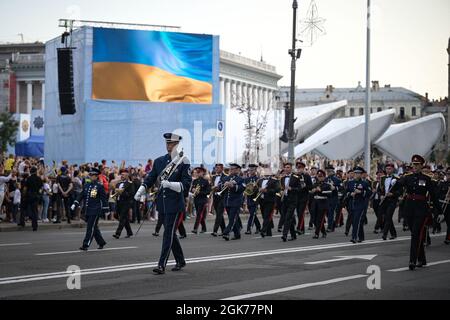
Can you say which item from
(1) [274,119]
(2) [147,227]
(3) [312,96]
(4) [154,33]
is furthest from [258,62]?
(2) [147,227]

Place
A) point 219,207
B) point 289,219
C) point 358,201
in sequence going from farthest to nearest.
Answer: point 219,207, point 289,219, point 358,201

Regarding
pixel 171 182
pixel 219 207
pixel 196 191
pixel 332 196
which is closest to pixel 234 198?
pixel 219 207

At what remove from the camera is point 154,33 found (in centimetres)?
4466

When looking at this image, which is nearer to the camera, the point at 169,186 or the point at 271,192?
the point at 169,186

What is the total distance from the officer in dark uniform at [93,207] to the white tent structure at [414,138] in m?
55.2

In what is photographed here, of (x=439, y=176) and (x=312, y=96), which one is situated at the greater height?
(x=312, y=96)

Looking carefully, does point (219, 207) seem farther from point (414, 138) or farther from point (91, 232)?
point (414, 138)

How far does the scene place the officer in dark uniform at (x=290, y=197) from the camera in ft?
71.6

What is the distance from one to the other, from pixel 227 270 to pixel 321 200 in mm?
10463

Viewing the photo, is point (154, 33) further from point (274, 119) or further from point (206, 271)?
point (206, 271)

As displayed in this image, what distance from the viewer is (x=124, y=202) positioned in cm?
2256

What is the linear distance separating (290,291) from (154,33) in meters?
34.4

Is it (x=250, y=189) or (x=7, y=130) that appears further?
(x=7, y=130)

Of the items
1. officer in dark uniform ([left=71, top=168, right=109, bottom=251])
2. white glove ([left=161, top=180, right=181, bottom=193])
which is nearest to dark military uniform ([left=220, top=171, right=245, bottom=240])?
officer in dark uniform ([left=71, top=168, right=109, bottom=251])
